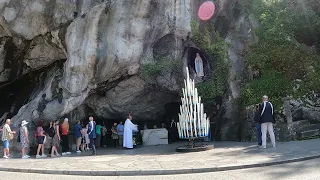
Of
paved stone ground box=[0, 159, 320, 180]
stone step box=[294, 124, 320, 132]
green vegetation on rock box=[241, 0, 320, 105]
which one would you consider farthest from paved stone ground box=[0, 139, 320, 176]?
green vegetation on rock box=[241, 0, 320, 105]

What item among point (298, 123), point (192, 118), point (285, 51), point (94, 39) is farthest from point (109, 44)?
point (298, 123)

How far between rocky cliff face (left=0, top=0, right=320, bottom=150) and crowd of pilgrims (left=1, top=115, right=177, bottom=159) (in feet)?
5.04

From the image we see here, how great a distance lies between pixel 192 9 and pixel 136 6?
9.09 ft

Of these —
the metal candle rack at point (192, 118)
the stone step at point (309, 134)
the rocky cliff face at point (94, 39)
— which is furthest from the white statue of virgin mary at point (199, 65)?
the stone step at point (309, 134)

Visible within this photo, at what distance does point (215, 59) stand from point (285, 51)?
3266mm

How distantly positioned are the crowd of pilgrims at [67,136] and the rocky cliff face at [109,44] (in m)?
1.54

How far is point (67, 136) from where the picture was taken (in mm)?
14414

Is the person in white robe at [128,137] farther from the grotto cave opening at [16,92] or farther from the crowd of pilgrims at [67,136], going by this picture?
the grotto cave opening at [16,92]

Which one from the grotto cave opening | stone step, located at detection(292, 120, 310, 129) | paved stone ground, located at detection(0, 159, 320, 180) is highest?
the grotto cave opening

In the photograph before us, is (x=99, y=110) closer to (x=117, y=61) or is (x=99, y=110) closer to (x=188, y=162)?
(x=117, y=61)

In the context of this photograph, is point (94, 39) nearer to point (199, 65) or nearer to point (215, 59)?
point (199, 65)

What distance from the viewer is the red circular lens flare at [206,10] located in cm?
1631

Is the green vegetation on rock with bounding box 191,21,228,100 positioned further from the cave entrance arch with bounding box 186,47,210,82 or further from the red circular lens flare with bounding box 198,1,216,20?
the red circular lens flare with bounding box 198,1,216,20

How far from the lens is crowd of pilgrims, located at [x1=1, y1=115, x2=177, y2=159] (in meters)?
12.6
